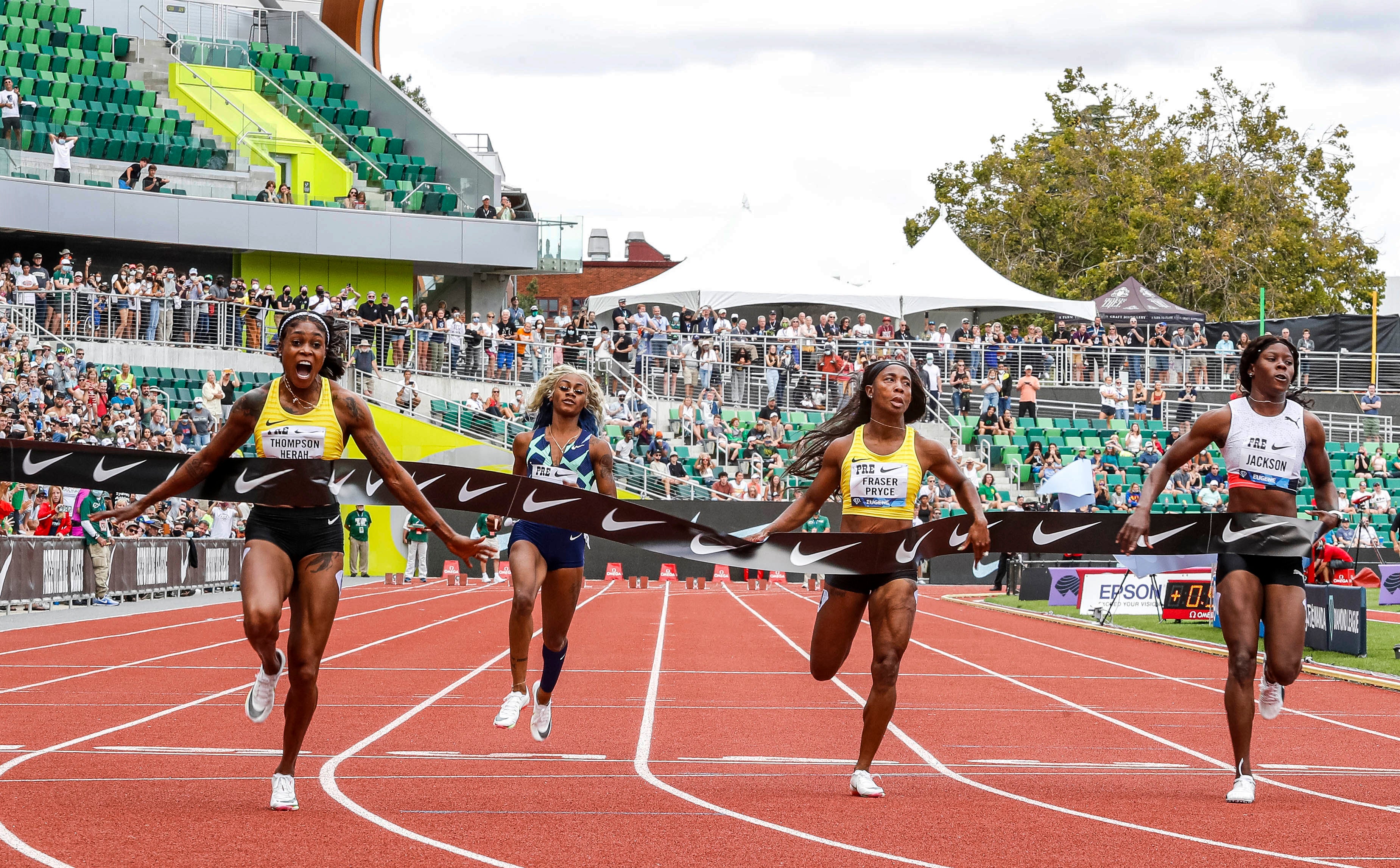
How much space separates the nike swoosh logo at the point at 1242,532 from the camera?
7.43m

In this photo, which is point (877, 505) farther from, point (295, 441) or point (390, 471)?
point (295, 441)

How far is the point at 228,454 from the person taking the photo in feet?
23.2

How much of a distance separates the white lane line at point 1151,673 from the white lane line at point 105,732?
6.52 metres

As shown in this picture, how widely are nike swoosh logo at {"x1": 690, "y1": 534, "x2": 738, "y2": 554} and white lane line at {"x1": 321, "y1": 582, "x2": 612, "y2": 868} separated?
2.07 m

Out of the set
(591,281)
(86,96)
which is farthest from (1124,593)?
(591,281)

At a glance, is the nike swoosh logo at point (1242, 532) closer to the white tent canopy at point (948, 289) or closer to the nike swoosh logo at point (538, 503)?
the nike swoosh logo at point (538, 503)

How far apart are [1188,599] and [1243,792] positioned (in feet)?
42.1

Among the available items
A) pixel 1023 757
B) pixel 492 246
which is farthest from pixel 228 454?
pixel 492 246

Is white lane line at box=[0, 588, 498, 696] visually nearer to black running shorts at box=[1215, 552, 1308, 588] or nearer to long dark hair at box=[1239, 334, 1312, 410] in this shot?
black running shorts at box=[1215, 552, 1308, 588]

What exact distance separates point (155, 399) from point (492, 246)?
635 inches

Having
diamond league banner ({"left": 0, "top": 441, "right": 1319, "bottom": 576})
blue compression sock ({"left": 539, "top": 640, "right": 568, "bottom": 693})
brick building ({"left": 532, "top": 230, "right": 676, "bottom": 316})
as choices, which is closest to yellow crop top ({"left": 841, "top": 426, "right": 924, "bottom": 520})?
diamond league banner ({"left": 0, "top": 441, "right": 1319, "bottom": 576})

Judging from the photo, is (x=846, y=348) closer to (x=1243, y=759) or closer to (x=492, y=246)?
(x=492, y=246)

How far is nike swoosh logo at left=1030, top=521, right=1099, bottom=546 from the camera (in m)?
8.27

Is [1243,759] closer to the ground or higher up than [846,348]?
closer to the ground
